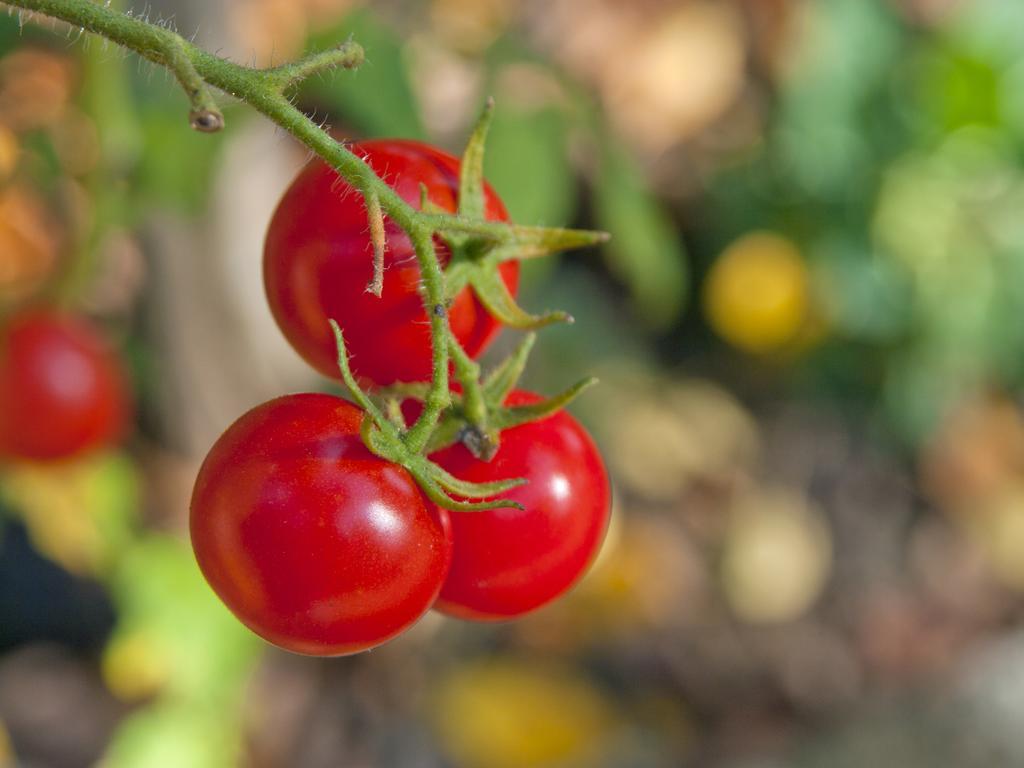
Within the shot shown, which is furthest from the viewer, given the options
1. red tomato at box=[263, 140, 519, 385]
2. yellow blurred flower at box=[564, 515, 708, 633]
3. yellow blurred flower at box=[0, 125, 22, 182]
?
yellow blurred flower at box=[564, 515, 708, 633]

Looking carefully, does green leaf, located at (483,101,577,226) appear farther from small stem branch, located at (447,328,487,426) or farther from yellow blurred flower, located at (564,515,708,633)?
yellow blurred flower, located at (564,515,708,633)

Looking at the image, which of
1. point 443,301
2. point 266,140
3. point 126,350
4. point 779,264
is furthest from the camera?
point 779,264

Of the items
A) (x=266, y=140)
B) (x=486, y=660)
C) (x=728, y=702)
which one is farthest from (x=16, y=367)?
(x=728, y=702)

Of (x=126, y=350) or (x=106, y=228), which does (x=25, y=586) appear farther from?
(x=106, y=228)

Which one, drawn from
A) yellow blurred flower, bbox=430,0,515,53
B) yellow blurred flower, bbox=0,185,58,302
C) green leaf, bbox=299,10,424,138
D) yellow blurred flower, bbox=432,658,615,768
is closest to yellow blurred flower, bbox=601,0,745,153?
yellow blurred flower, bbox=430,0,515,53

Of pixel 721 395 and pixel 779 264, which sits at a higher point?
pixel 779 264

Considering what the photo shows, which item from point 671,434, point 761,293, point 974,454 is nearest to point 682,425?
point 671,434

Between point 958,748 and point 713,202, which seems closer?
point 958,748
